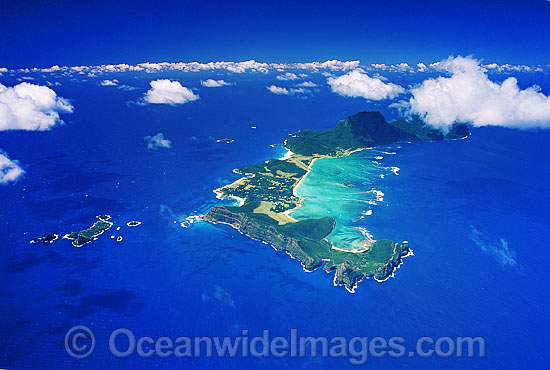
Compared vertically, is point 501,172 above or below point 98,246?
above

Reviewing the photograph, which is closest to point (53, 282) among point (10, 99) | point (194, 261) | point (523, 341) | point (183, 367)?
point (194, 261)

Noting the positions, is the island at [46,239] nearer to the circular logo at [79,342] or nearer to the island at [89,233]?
the island at [89,233]

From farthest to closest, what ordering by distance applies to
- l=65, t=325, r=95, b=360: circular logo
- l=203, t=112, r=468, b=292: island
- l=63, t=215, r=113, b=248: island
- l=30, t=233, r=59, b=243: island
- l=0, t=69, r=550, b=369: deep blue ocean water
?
l=63, t=215, r=113, b=248: island → l=30, t=233, r=59, b=243: island → l=203, t=112, r=468, b=292: island → l=0, t=69, r=550, b=369: deep blue ocean water → l=65, t=325, r=95, b=360: circular logo

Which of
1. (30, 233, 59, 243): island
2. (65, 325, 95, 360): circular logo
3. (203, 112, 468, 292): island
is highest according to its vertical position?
(203, 112, 468, 292): island

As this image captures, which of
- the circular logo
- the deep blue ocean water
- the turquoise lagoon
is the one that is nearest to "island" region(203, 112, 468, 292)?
the turquoise lagoon

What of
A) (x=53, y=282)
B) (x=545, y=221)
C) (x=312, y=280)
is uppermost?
(x=545, y=221)

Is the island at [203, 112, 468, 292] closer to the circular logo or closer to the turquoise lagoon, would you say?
the turquoise lagoon

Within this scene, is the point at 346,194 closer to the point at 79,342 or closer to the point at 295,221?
the point at 295,221

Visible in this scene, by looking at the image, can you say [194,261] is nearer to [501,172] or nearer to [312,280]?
[312,280]
